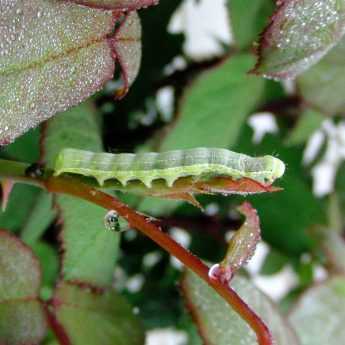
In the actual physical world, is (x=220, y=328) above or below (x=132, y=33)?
below

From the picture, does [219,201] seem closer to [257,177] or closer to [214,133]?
[214,133]

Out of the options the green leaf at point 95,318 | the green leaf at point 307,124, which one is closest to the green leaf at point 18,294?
the green leaf at point 95,318

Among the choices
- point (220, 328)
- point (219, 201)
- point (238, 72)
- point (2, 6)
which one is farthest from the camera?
point (219, 201)

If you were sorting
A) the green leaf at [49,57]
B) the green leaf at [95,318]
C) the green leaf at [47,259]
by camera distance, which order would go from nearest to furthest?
the green leaf at [49,57], the green leaf at [95,318], the green leaf at [47,259]

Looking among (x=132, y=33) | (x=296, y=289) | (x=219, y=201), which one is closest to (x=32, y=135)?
(x=132, y=33)

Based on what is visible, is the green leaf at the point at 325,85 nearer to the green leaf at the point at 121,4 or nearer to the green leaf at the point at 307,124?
the green leaf at the point at 307,124

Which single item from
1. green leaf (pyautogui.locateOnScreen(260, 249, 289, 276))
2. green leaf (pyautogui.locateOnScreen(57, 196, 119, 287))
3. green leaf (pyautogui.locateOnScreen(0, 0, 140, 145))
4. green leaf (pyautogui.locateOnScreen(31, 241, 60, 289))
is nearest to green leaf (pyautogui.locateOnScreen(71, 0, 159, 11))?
green leaf (pyautogui.locateOnScreen(0, 0, 140, 145))
